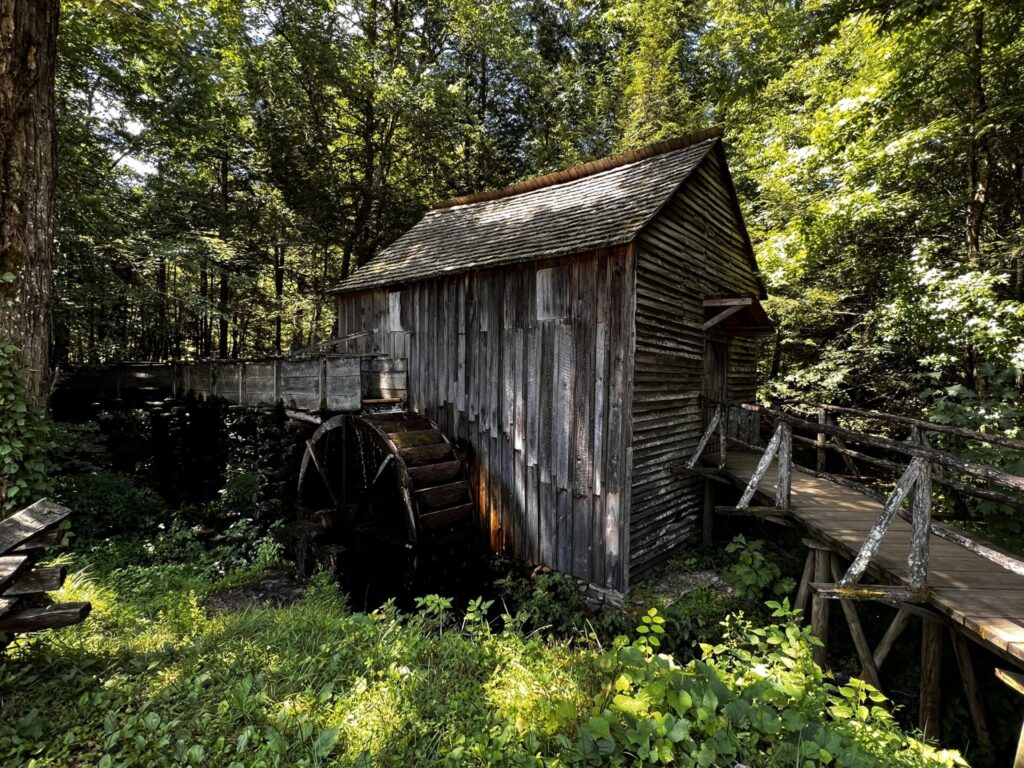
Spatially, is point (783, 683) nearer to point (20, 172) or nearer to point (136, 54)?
point (20, 172)

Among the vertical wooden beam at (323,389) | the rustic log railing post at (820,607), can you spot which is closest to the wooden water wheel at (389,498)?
the vertical wooden beam at (323,389)

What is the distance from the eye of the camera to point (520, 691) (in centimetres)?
278

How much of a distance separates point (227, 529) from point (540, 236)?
7.66m

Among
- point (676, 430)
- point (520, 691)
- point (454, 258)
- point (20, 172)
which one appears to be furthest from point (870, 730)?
point (454, 258)

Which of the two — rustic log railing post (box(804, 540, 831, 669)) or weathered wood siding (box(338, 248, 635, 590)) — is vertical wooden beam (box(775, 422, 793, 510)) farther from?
weathered wood siding (box(338, 248, 635, 590))

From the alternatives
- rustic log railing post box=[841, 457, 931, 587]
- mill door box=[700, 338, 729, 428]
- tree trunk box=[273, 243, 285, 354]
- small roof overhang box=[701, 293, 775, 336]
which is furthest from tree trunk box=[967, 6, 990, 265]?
tree trunk box=[273, 243, 285, 354]

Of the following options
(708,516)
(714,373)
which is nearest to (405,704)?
(708,516)

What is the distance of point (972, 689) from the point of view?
3727mm

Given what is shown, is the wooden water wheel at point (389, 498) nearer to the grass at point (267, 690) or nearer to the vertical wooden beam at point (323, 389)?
the vertical wooden beam at point (323, 389)

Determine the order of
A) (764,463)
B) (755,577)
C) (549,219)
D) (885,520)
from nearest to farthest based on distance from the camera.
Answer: (885,520) < (764,463) < (755,577) < (549,219)

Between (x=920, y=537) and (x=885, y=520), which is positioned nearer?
(x=920, y=537)

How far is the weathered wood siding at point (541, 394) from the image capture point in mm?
5820

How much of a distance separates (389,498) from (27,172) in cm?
653

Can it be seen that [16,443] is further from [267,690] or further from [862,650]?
[862,650]
